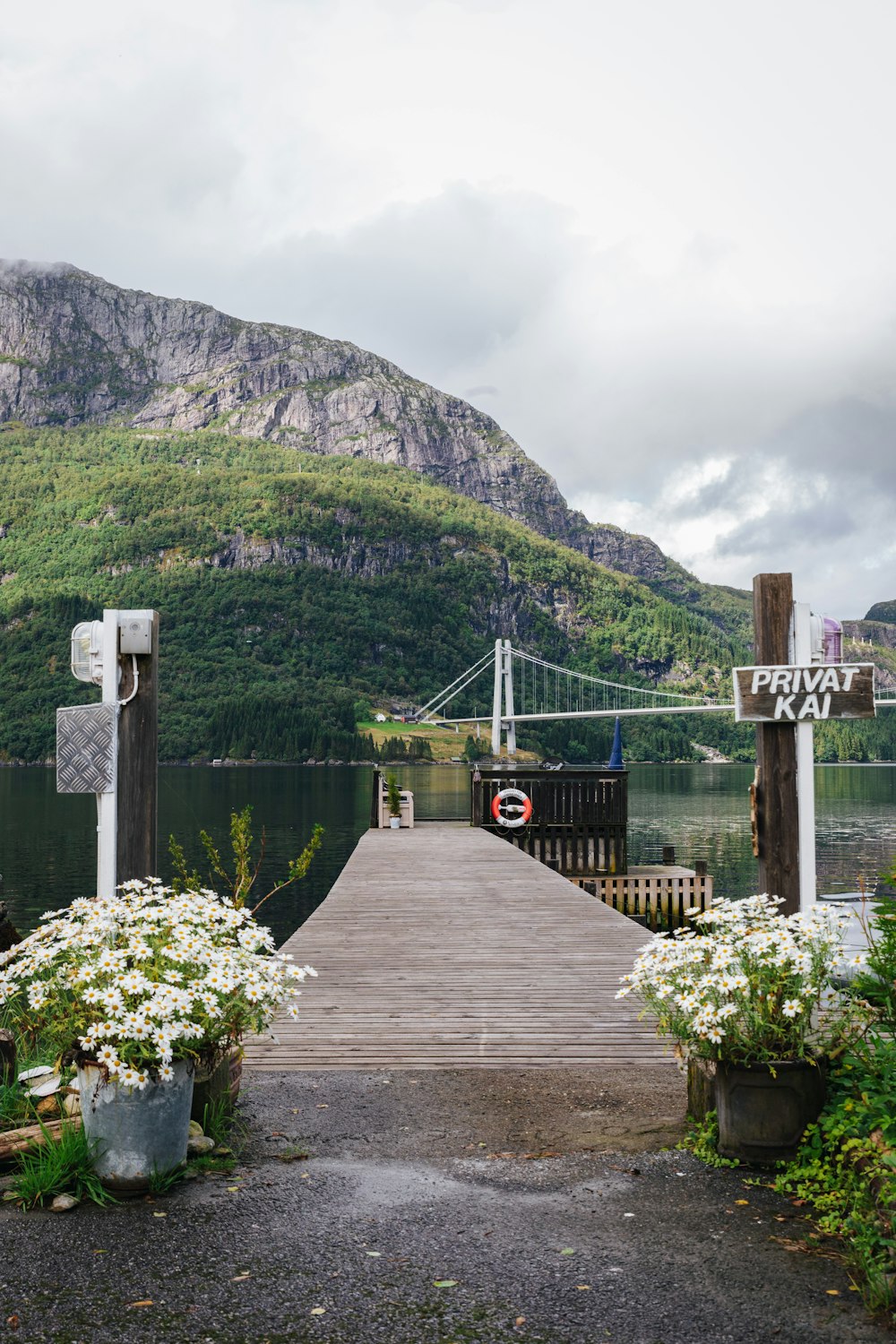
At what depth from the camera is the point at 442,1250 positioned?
9.45 ft

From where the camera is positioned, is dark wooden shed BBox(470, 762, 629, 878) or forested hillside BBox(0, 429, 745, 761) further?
forested hillside BBox(0, 429, 745, 761)

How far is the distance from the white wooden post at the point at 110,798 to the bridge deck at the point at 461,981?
1.02m

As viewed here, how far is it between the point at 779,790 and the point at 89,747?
3.08 meters

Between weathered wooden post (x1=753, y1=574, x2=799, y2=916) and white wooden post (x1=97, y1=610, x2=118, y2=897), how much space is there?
2.88m

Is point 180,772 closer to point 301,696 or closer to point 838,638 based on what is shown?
A: point 301,696

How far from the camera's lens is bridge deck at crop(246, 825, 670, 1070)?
4855 mm

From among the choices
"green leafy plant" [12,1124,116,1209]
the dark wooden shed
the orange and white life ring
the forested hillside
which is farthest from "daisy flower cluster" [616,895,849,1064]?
the forested hillside

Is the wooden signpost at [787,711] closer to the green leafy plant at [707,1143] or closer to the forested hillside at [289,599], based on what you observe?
the green leafy plant at [707,1143]

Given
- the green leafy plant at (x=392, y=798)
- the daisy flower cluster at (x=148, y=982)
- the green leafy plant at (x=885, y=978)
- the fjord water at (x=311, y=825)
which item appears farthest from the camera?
the fjord water at (x=311, y=825)

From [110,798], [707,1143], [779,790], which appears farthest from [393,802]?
[707,1143]

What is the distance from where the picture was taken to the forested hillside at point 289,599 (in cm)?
11788

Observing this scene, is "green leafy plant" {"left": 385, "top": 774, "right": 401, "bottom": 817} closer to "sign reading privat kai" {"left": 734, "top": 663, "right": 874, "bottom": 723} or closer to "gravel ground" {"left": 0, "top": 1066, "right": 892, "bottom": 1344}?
"sign reading privat kai" {"left": 734, "top": 663, "right": 874, "bottom": 723}

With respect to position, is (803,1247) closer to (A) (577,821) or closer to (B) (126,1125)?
(B) (126,1125)

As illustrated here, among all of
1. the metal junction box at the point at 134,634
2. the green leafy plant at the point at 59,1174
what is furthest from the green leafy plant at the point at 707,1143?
the metal junction box at the point at 134,634
